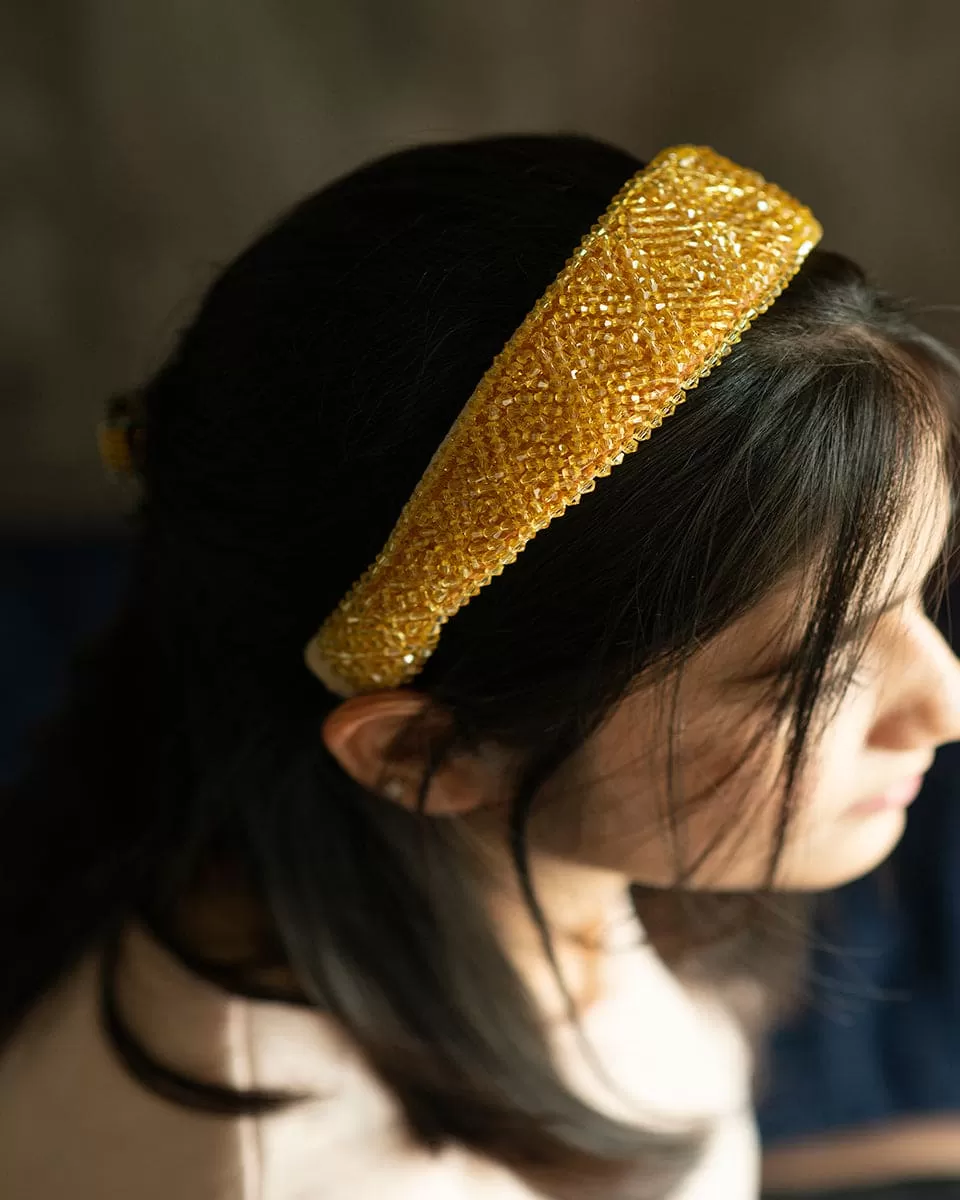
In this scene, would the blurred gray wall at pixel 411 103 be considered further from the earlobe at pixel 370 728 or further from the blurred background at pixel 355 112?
the earlobe at pixel 370 728

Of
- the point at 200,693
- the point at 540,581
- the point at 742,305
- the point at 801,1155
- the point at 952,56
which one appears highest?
the point at 952,56

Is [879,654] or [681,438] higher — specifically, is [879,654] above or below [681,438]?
below

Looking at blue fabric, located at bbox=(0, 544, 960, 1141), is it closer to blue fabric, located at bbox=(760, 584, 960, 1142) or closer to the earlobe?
blue fabric, located at bbox=(760, 584, 960, 1142)

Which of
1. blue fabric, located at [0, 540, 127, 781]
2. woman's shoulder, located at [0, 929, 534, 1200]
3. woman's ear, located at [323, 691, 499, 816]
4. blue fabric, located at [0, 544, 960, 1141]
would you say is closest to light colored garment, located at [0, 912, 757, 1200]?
woman's shoulder, located at [0, 929, 534, 1200]

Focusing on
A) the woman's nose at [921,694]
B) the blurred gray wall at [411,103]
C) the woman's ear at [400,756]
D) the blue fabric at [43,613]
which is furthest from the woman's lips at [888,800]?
the blue fabric at [43,613]

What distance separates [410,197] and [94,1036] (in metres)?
0.51

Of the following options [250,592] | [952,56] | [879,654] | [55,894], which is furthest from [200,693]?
[952,56]

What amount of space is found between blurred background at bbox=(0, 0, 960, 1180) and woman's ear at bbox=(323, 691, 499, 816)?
2.20 feet

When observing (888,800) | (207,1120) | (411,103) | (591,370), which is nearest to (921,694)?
(888,800)

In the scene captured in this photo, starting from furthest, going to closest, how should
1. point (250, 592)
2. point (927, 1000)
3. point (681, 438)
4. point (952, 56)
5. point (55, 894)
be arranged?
1. point (952, 56)
2. point (927, 1000)
3. point (55, 894)
4. point (250, 592)
5. point (681, 438)

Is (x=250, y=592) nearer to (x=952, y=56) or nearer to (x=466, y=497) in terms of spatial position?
(x=466, y=497)

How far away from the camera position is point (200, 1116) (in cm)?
61

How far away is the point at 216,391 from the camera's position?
56cm

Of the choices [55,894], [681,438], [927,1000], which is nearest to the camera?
[681,438]
